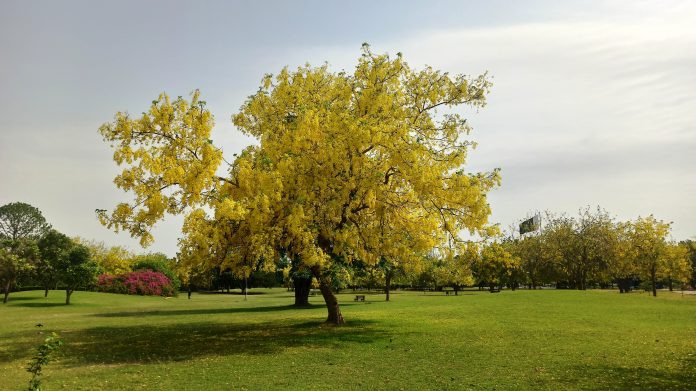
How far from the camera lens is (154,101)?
64.6ft

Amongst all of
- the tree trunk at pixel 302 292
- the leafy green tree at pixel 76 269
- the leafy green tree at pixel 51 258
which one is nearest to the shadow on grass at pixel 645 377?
the tree trunk at pixel 302 292

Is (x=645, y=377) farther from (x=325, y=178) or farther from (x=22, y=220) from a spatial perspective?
(x=22, y=220)

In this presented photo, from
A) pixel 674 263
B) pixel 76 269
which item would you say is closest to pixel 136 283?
pixel 76 269

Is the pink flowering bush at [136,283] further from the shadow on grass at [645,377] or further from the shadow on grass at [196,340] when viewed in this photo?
the shadow on grass at [645,377]

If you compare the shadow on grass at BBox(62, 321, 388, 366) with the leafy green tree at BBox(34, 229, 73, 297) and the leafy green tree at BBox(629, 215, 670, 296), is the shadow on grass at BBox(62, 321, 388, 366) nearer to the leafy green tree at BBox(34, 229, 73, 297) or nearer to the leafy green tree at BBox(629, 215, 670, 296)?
the leafy green tree at BBox(34, 229, 73, 297)

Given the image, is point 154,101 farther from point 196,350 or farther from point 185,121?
point 196,350

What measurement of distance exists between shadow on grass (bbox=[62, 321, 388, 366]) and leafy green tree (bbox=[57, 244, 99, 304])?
2646 cm

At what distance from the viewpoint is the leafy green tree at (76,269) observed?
50656 mm

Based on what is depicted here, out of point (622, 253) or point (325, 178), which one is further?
point (622, 253)

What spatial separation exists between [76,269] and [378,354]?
147 feet

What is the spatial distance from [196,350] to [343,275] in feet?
23.8

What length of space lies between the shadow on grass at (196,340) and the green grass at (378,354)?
51 millimetres

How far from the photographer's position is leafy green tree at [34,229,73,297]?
2187 inches

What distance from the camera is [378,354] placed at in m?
17.4
